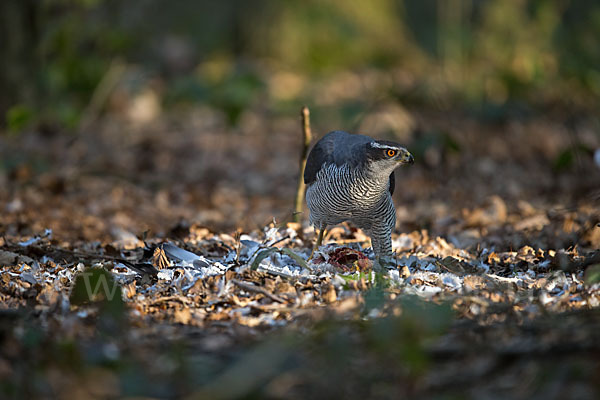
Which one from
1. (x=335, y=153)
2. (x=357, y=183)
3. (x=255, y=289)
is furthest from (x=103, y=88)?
(x=255, y=289)

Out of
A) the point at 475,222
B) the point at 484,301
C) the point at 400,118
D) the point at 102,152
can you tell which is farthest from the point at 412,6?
the point at 484,301

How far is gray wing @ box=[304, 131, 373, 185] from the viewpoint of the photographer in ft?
12.0

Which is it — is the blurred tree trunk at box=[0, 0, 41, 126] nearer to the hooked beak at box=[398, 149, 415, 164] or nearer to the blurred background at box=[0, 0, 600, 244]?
the blurred background at box=[0, 0, 600, 244]

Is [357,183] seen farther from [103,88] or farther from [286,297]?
[103,88]

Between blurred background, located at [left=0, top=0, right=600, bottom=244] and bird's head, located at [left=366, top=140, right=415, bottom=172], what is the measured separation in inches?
79.5

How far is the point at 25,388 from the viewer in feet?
6.74

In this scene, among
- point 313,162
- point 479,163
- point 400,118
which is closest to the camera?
point 313,162

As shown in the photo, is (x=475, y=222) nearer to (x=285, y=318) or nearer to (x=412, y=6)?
(x=285, y=318)

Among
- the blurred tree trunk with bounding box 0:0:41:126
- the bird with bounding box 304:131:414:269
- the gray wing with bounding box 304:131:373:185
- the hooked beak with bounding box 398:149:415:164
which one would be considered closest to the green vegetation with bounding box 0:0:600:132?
the blurred tree trunk with bounding box 0:0:41:126

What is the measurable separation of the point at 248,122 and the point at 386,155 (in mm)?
6628

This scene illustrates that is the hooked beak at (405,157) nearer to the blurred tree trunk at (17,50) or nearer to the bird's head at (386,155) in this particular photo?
the bird's head at (386,155)

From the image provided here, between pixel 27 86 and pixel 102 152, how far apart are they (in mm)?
1263

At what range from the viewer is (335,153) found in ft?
12.7

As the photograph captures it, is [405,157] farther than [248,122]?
No
